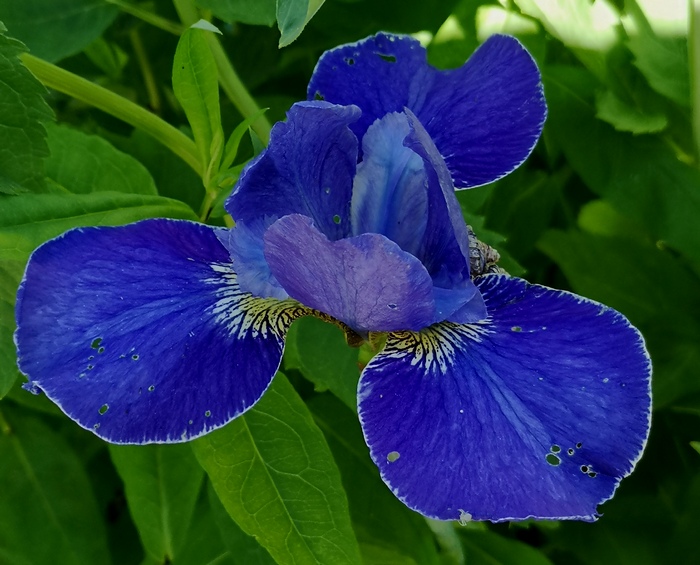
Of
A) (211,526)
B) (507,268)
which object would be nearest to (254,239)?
(507,268)

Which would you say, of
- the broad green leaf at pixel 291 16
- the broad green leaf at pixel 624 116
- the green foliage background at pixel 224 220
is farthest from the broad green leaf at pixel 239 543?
the broad green leaf at pixel 624 116

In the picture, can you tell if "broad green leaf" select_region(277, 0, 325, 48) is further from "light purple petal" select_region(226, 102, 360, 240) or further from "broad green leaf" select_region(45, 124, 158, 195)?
"broad green leaf" select_region(45, 124, 158, 195)

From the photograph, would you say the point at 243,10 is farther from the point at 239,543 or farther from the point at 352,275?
the point at 239,543

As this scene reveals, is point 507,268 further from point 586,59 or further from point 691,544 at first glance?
point 691,544

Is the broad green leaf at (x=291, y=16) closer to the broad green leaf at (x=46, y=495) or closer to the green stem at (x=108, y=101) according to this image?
the green stem at (x=108, y=101)

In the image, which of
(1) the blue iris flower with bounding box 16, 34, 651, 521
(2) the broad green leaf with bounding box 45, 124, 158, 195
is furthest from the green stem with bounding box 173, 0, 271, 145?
(1) the blue iris flower with bounding box 16, 34, 651, 521
